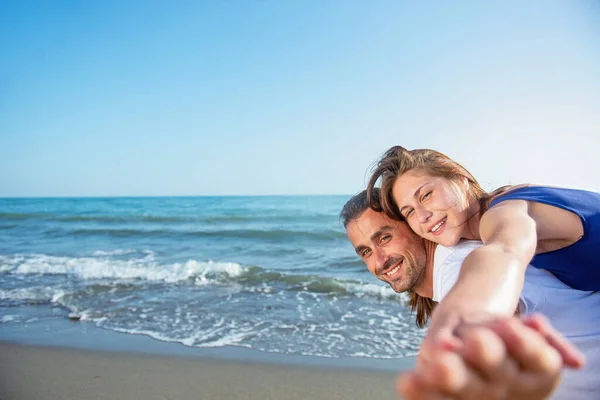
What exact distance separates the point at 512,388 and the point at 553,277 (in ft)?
5.68

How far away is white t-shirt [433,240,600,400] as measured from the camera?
1948 mm

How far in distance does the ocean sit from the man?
2184 mm

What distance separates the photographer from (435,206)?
273 centimetres

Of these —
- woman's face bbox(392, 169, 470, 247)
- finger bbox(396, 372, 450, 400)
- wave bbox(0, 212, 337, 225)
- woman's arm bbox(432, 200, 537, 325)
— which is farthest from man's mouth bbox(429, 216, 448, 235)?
wave bbox(0, 212, 337, 225)

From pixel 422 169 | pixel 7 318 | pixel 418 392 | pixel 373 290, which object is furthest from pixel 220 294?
pixel 418 392

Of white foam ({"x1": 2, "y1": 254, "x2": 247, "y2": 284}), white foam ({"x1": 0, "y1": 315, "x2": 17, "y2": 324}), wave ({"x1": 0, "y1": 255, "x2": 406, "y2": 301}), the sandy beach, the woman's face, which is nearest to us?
the woman's face

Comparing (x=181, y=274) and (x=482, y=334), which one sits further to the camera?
(x=181, y=274)

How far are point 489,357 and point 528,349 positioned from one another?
67 mm

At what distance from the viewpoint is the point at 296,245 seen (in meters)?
15.7

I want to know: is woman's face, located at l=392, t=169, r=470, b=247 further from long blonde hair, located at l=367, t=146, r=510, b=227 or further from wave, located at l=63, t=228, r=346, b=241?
wave, located at l=63, t=228, r=346, b=241

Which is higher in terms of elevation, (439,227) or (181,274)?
(439,227)

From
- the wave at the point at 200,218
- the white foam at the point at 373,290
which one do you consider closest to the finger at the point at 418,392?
the white foam at the point at 373,290

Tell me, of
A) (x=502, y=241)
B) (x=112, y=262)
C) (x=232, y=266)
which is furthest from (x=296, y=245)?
Answer: (x=502, y=241)

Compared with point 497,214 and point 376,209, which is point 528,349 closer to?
point 497,214
